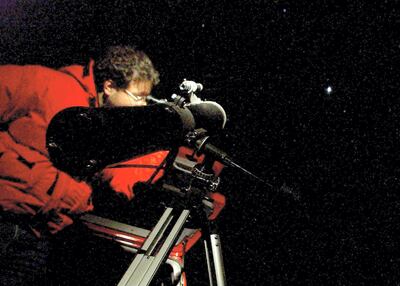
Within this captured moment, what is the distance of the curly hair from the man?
0.22 m

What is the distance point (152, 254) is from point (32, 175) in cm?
57

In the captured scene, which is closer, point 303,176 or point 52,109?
point 52,109

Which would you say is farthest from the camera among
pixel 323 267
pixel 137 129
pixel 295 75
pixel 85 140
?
pixel 295 75

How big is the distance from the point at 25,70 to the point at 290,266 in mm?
2514

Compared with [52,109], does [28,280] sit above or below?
below

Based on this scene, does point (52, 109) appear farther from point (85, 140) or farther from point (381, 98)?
point (381, 98)

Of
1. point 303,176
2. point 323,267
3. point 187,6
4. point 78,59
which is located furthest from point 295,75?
point 78,59

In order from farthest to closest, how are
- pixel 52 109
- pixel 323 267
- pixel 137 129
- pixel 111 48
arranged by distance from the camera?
pixel 323 267
pixel 111 48
pixel 52 109
pixel 137 129

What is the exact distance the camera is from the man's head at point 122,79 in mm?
1954

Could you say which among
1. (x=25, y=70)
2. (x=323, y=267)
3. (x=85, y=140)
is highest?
(x=85, y=140)

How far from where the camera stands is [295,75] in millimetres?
Answer: 3027

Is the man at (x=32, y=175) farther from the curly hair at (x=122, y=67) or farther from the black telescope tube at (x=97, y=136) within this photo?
the black telescope tube at (x=97, y=136)

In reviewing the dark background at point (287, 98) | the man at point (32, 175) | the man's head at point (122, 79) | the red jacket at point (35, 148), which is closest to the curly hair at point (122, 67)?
the man's head at point (122, 79)

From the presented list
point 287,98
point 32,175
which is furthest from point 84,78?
point 287,98
